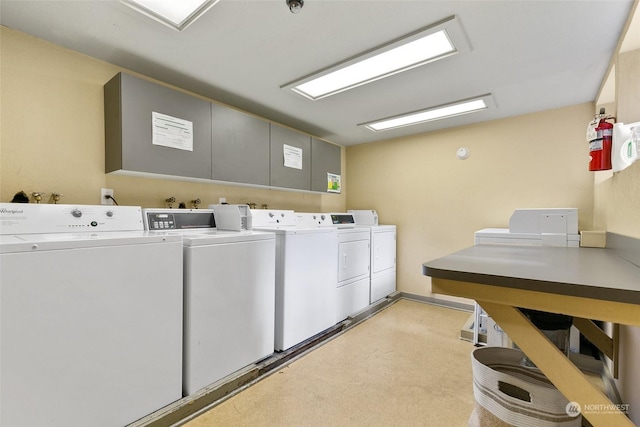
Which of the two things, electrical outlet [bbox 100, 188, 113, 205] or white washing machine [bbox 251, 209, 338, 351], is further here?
white washing machine [bbox 251, 209, 338, 351]

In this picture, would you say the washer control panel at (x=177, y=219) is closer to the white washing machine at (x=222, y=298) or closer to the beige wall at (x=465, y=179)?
the white washing machine at (x=222, y=298)

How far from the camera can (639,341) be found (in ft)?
4.45

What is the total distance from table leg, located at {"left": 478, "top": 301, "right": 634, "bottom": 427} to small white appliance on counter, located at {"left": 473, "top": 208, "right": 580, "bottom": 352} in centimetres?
142

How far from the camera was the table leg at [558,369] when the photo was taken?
79cm

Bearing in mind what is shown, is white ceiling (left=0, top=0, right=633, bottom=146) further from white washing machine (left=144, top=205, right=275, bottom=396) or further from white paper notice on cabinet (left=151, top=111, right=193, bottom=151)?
white washing machine (left=144, top=205, right=275, bottom=396)

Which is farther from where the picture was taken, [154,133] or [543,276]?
[154,133]

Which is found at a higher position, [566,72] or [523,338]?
[566,72]

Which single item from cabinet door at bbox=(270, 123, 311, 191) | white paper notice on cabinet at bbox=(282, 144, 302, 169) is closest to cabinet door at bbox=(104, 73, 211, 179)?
cabinet door at bbox=(270, 123, 311, 191)

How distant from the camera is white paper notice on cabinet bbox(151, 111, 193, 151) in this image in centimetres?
209

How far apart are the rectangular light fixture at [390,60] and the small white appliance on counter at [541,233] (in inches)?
56.5

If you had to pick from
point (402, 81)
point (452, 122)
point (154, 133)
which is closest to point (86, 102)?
point (154, 133)

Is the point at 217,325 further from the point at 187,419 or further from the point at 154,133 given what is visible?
the point at 154,133

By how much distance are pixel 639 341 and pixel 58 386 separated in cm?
269

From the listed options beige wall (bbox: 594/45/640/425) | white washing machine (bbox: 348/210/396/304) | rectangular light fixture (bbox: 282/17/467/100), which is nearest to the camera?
beige wall (bbox: 594/45/640/425)
